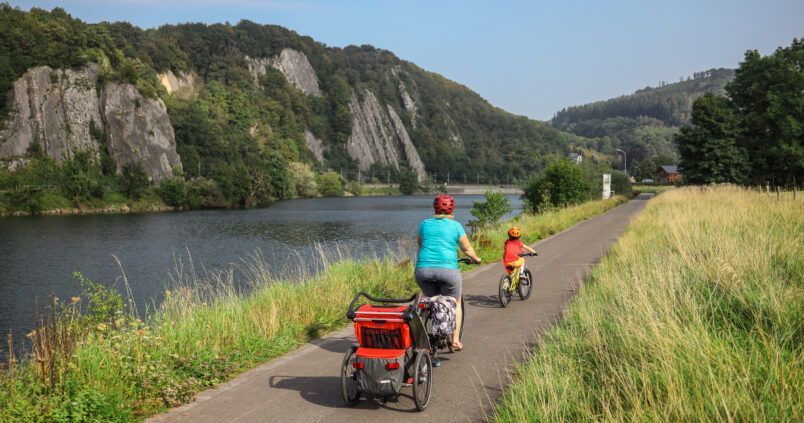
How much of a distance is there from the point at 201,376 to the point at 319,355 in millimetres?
1453

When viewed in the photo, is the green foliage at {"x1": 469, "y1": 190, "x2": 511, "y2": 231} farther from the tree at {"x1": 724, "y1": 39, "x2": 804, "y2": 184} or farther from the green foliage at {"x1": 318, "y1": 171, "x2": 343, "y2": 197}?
the green foliage at {"x1": 318, "y1": 171, "x2": 343, "y2": 197}

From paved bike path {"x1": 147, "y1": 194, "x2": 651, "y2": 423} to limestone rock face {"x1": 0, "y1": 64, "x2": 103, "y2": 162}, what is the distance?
9247 centimetres

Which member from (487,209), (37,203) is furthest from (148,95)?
(487,209)

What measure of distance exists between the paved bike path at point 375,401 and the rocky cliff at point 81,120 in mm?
91053

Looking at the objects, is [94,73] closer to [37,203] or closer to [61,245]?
[37,203]

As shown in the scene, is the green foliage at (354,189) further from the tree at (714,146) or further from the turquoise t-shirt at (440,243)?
the turquoise t-shirt at (440,243)

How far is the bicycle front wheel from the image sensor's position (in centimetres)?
875

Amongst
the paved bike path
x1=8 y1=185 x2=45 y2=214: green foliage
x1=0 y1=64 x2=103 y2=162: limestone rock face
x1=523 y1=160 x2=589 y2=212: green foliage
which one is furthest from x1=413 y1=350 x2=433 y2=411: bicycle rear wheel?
x1=0 y1=64 x2=103 y2=162: limestone rock face

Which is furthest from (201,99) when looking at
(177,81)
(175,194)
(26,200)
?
(26,200)

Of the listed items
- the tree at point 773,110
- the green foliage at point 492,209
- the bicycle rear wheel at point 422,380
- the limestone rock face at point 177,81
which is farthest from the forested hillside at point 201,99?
the bicycle rear wheel at point 422,380

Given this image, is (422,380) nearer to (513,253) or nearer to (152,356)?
(152,356)

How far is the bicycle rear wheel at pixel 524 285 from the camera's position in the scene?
9234mm

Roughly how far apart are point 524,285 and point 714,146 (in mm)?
35169

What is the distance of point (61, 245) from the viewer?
111 feet
